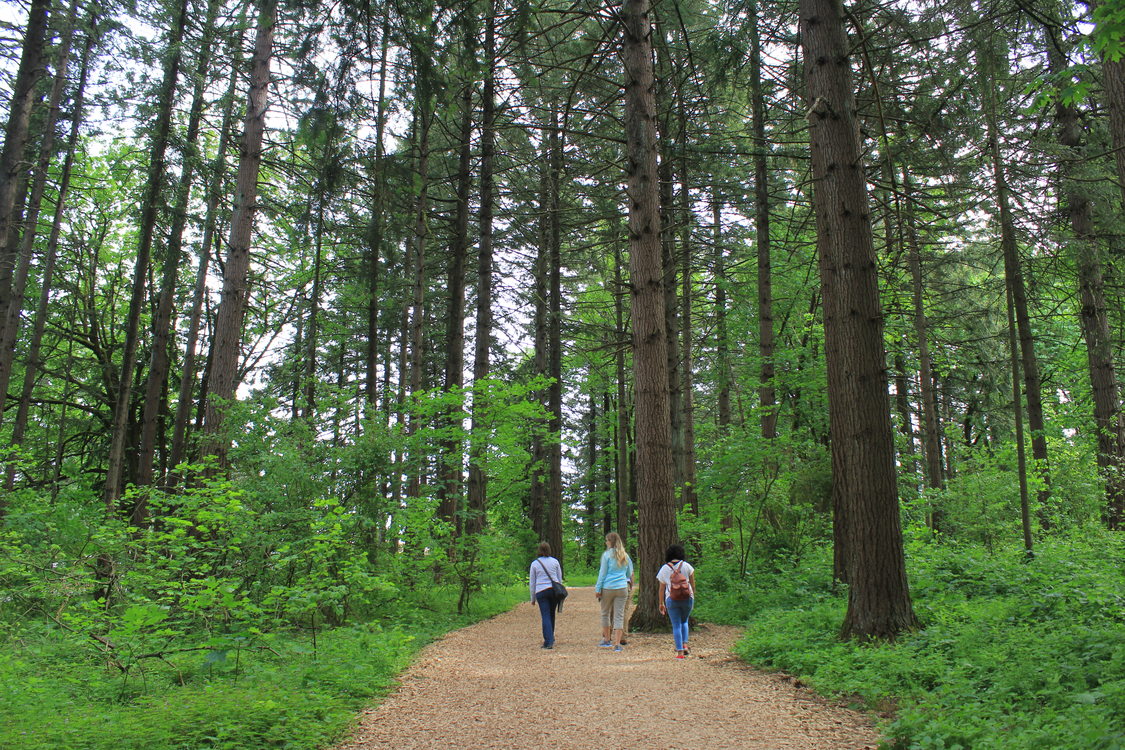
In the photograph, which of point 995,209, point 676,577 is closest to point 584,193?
point 995,209

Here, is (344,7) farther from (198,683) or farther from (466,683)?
(466,683)

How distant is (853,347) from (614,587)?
4267 mm

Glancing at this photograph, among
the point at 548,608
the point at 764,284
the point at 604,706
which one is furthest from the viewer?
the point at 764,284

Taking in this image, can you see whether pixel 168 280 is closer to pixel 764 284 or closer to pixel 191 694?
pixel 191 694

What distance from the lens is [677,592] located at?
762 cm

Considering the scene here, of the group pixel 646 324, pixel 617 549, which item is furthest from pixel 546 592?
pixel 646 324

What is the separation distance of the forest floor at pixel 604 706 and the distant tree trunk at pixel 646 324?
127 cm

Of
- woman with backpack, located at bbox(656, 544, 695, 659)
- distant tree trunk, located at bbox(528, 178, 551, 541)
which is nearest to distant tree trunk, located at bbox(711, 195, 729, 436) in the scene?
distant tree trunk, located at bbox(528, 178, 551, 541)

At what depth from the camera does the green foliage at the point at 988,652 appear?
356 cm

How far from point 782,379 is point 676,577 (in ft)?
20.7

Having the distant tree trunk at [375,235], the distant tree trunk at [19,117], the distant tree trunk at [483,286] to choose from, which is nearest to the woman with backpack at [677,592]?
the distant tree trunk at [375,235]

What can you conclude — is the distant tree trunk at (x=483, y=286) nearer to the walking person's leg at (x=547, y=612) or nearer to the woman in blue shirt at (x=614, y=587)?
the walking person's leg at (x=547, y=612)

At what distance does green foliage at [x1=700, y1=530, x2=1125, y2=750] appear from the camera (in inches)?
140

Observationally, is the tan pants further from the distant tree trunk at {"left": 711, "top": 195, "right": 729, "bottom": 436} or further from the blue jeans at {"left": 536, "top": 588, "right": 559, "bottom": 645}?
the distant tree trunk at {"left": 711, "top": 195, "right": 729, "bottom": 436}
